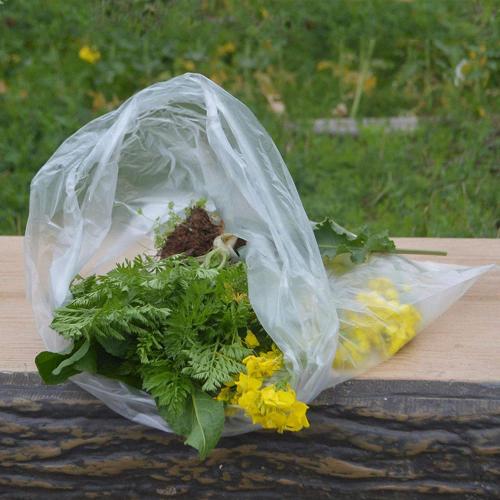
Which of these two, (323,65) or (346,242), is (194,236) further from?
(323,65)

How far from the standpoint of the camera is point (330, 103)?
12.4ft

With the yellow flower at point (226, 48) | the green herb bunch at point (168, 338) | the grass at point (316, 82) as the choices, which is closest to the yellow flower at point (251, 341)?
the green herb bunch at point (168, 338)

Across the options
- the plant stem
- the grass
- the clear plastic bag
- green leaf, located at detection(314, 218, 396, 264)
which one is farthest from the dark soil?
the grass

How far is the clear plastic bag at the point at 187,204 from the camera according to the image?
5.20ft

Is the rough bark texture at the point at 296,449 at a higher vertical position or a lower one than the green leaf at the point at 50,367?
lower

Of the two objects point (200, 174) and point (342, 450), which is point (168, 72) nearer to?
point (200, 174)

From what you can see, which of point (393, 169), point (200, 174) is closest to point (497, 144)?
point (393, 169)

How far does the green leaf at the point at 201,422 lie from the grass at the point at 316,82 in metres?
1.59

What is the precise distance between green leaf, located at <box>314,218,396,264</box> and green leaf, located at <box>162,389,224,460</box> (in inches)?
20.2

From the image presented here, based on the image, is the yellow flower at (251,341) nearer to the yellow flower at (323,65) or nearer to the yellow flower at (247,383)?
the yellow flower at (247,383)

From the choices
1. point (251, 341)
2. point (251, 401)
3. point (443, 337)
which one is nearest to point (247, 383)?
point (251, 401)

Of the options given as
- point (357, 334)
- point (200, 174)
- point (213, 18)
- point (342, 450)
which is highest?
point (213, 18)

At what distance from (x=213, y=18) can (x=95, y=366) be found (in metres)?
2.78

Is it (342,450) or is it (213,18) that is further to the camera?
(213,18)
